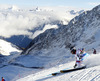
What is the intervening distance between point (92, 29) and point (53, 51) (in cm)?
2311

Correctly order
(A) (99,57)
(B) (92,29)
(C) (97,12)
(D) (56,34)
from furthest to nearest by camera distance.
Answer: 1. (D) (56,34)
2. (C) (97,12)
3. (B) (92,29)
4. (A) (99,57)

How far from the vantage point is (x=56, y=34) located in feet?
373

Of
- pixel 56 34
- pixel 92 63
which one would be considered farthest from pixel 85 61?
pixel 56 34

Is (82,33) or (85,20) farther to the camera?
(85,20)

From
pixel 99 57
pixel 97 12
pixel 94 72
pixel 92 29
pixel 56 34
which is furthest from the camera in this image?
pixel 56 34

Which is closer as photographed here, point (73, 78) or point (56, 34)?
point (73, 78)

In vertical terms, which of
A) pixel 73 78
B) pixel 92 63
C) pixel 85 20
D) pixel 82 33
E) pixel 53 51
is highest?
pixel 85 20

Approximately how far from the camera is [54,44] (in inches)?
3937

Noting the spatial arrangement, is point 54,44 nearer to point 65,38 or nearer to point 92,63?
A: point 65,38

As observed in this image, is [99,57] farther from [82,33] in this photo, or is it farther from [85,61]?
[82,33]

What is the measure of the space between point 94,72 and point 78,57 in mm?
2808

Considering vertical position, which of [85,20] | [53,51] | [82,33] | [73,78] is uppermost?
[85,20]

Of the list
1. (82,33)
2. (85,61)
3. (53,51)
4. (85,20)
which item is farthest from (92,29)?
(85,61)

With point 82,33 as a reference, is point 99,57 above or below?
below
